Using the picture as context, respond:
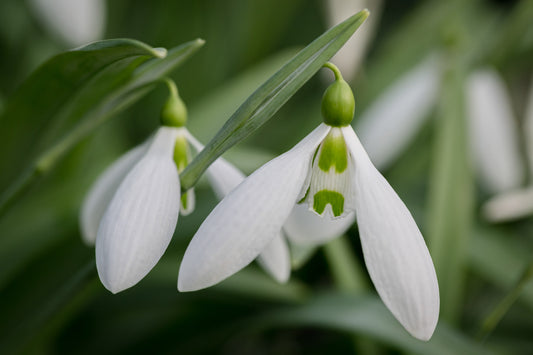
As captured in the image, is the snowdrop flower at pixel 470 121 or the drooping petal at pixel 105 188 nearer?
the drooping petal at pixel 105 188

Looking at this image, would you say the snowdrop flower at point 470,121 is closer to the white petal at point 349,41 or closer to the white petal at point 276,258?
the white petal at point 349,41

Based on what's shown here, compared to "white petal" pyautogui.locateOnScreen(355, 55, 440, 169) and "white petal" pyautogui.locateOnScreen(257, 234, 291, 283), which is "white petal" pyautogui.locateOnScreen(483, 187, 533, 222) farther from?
"white petal" pyautogui.locateOnScreen(257, 234, 291, 283)

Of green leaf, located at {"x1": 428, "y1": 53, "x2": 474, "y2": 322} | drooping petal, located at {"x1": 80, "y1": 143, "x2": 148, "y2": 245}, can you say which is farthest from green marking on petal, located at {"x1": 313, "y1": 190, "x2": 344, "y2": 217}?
green leaf, located at {"x1": 428, "y1": 53, "x2": 474, "y2": 322}

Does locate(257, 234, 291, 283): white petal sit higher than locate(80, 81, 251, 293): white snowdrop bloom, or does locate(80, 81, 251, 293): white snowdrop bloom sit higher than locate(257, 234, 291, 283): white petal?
locate(80, 81, 251, 293): white snowdrop bloom

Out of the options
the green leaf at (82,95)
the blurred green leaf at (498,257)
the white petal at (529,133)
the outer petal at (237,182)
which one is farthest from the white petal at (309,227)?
the white petal at (529,133)

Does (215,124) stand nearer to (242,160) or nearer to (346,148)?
(242,160)
